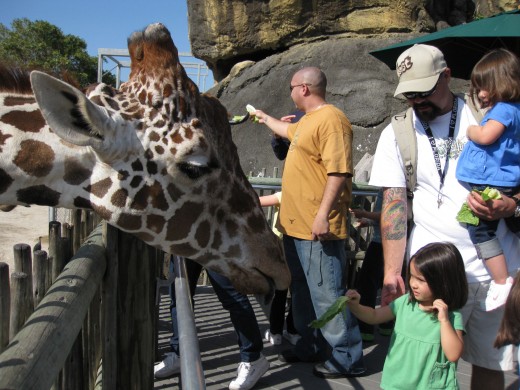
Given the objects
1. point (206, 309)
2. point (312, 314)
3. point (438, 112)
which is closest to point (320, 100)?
point (438, 112)

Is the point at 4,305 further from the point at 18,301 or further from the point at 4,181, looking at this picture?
the point at 4,181

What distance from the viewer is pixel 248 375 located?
3.81 metres

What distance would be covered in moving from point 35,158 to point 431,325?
201 cm

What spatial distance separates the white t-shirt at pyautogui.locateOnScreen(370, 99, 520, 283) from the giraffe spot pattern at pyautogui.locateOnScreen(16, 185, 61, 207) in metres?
1.66

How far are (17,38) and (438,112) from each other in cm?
3027

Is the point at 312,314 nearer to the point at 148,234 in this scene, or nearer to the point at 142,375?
the point at 142,375

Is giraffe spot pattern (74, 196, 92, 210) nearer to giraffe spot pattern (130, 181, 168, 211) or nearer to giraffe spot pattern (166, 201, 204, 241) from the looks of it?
giraffe spot pattern (130, 181, 168, 211)

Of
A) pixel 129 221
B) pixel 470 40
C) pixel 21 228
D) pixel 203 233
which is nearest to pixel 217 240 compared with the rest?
pixel 203 233

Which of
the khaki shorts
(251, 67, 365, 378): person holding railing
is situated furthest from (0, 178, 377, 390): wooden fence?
the khaki shorts

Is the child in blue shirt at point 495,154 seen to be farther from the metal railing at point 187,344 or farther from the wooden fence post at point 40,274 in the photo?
the wooden fence post at point 40,274

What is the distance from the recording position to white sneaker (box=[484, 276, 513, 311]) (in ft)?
8.54

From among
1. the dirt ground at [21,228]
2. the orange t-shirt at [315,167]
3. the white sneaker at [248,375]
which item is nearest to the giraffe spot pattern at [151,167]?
the orange t-shirt at [315,167]

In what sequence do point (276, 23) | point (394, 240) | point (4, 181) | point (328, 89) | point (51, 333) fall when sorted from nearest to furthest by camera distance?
point (51, 333)
point (4, 181)
point (394, 240)
point (328, 89)
point (276, 23)

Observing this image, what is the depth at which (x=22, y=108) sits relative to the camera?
7.43 feet
